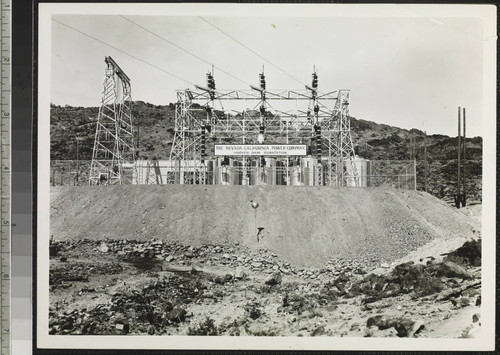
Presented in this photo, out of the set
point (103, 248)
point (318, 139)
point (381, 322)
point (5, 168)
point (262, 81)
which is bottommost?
point (381, 322)

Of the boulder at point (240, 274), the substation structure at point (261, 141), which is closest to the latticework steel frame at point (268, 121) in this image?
the substation structure at point (261, 141)

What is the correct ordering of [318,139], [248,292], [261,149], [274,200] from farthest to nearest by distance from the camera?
[318,139]
[274,200]
[261,149]
[248,292]

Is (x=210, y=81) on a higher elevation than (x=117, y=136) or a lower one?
higher

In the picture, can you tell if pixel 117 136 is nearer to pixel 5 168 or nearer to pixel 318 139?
pixel 5 168

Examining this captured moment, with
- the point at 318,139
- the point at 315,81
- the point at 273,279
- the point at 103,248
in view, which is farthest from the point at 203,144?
the point at 273,279

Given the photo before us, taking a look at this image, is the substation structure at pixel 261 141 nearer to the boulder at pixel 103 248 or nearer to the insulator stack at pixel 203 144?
the insulator stack at pixel 203 144

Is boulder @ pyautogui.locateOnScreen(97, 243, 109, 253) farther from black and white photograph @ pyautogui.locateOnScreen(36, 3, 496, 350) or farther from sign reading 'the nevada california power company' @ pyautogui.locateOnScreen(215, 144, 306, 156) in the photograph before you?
sign reading 'the nevada california power company' @ pyautogui.locateOnScreen(215, 144, 306, 156)
